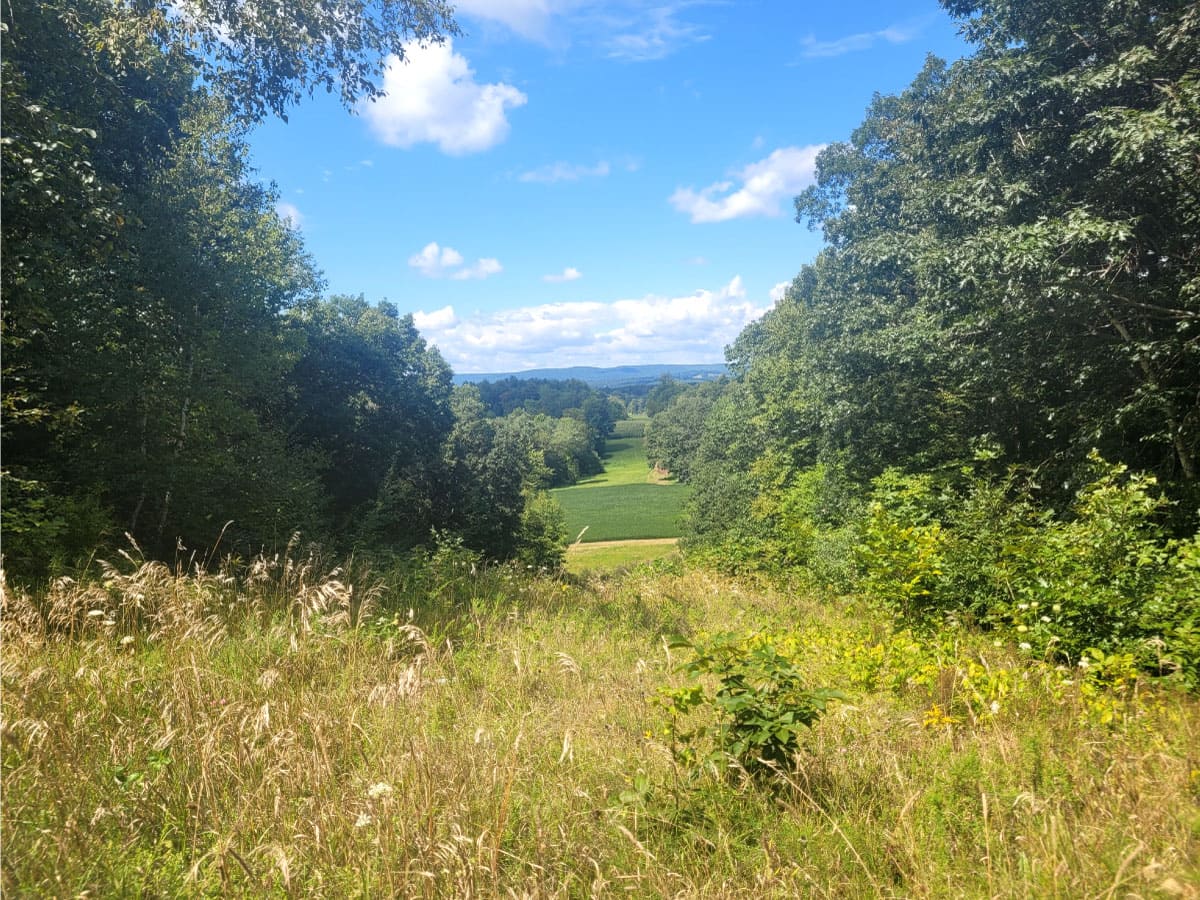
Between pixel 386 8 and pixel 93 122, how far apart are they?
4984 mm

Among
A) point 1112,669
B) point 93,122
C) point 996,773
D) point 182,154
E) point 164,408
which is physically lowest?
point 1112,669

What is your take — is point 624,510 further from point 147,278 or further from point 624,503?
point 147,278

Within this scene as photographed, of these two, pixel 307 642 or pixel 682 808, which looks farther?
pixel 307 642

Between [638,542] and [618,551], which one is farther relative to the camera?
[638,542]

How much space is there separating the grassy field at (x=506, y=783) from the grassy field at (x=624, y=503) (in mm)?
29360

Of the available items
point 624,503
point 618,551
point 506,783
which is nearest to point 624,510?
point 624,503

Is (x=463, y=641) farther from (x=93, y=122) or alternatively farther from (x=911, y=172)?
(x=911, y=172)

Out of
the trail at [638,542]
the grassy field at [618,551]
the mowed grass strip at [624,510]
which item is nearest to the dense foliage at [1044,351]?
the grassy field at [618,551]

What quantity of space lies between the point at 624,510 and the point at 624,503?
15.8 feet

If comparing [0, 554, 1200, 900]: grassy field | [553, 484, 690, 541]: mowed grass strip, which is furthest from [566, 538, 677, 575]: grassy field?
[0, 554, 1200, 900]: grassy field

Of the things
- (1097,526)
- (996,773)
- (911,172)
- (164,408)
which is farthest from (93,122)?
(911,172)

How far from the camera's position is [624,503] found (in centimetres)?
7219

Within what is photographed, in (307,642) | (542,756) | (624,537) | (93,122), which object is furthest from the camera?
(624,537)

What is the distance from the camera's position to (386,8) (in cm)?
747
